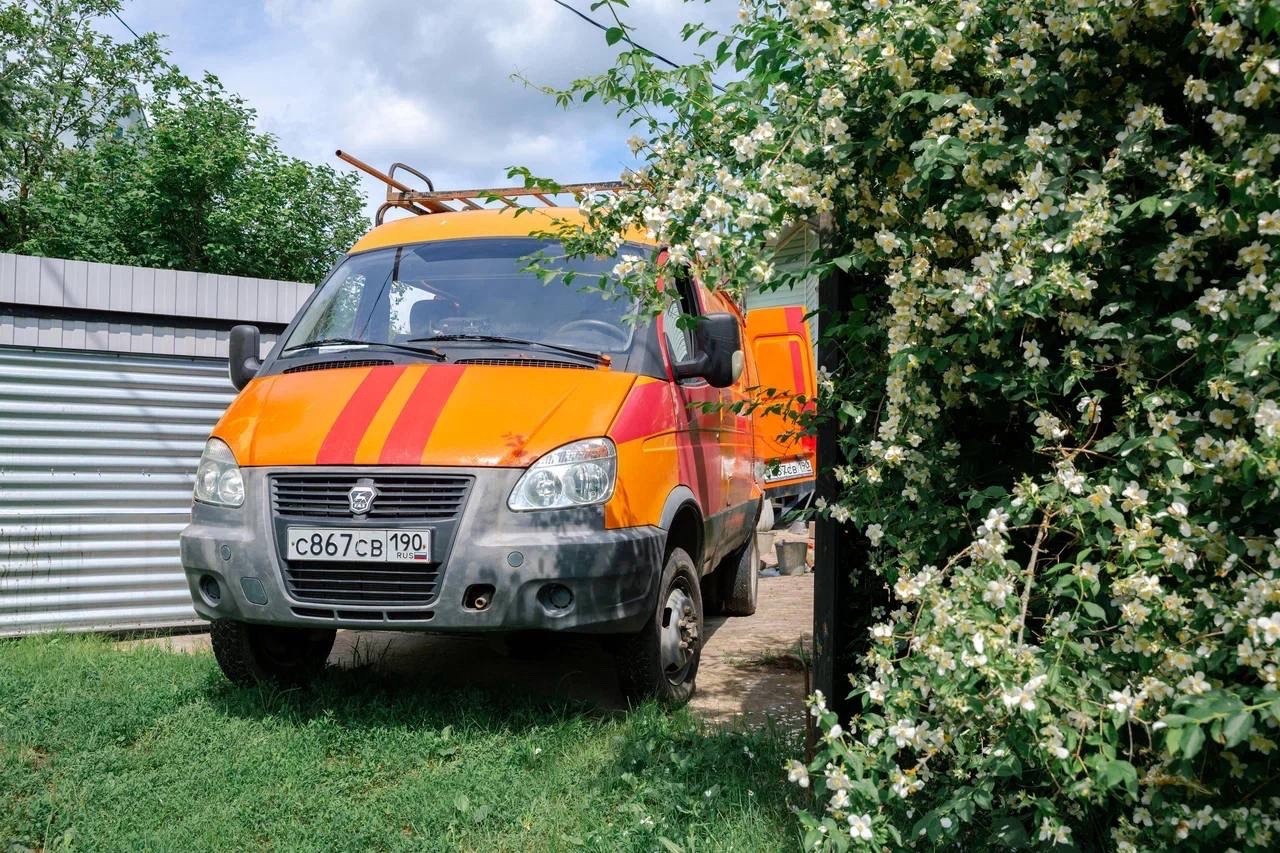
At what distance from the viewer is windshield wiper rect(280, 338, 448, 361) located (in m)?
4.55

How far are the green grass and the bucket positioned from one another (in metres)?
5.70

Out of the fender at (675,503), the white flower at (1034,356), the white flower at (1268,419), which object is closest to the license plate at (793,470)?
the fender at (675,503)

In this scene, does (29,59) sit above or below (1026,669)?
above

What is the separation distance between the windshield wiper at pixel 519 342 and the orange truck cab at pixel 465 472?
15 mm

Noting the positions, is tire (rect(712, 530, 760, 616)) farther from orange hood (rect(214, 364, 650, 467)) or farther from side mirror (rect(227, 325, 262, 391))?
side mirror (rect(227, 325, 262, 391))

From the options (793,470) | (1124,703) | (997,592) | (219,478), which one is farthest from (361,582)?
(793,470)

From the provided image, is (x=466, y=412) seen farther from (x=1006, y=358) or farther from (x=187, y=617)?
(x=187, y=617)

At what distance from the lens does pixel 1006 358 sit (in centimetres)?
258

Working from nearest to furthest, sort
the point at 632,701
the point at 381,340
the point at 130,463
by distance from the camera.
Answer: the point at 632,701 < the point at 381,340 < the point at 130,463

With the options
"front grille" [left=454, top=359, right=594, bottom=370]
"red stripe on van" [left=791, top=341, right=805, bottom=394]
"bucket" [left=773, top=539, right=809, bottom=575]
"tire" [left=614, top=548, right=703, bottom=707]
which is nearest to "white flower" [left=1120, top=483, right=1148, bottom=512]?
"tire" [left=614, top=548, right=703, bottom=707]

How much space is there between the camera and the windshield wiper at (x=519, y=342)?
4523 mm

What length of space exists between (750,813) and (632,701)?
1305mm

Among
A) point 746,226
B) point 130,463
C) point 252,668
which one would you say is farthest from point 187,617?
point 746,226

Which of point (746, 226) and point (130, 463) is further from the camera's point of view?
point (130, 463)
